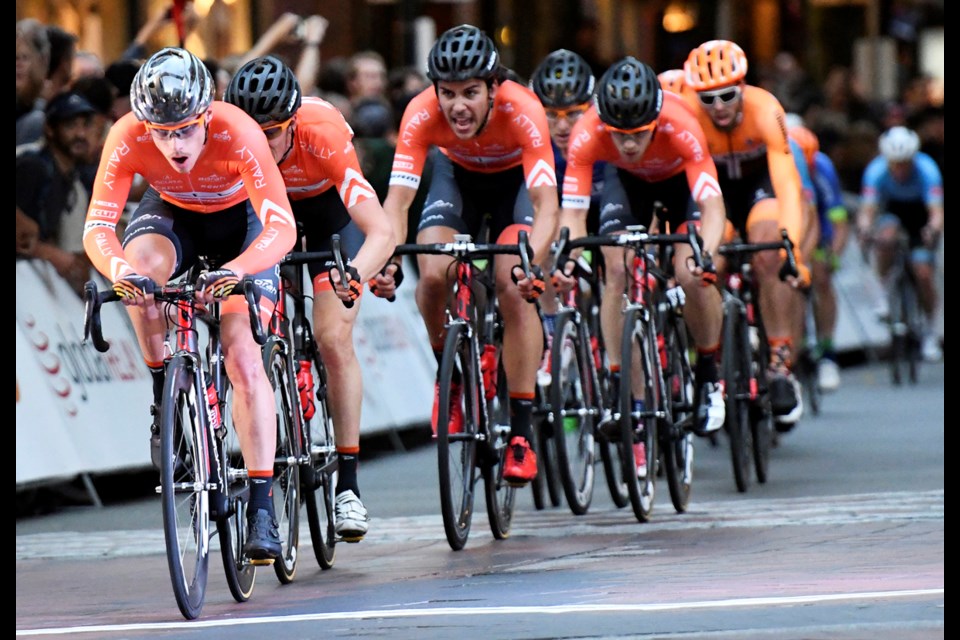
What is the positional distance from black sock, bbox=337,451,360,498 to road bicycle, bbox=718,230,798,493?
309 centimetres

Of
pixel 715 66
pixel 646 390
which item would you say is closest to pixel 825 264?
pixel 715 66

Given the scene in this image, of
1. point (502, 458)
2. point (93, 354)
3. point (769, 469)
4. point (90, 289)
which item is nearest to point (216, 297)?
point (90, 289)

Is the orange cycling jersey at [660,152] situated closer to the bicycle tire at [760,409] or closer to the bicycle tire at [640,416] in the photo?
the bicycle tire at [640,416]

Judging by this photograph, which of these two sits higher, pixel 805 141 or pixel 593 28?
pixel 593 28

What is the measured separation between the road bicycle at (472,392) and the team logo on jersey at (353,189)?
1.52 feet

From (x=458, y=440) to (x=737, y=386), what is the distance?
2955 mm

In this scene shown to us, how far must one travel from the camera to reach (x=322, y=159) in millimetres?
9828

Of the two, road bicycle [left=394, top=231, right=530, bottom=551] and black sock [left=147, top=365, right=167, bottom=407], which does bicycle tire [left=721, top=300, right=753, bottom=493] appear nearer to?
road bicycle [left=394, top=231, right=530, bottom=551]

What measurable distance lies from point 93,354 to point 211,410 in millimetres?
4316

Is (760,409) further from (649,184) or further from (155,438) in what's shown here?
(155,438)

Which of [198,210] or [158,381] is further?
[198,210]

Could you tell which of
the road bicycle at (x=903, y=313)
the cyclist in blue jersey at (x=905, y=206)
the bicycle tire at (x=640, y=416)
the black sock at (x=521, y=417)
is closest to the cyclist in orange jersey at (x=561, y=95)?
the bicycle tire at (x=640, y=416)

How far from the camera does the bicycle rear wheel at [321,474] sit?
9625 millimetres

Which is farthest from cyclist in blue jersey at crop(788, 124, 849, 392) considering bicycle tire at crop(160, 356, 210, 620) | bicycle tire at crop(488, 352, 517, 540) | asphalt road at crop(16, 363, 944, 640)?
A: bicycle tire at crop(160, 356, 210, 620)
